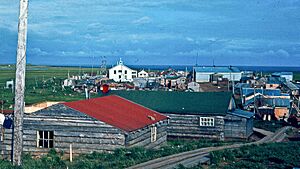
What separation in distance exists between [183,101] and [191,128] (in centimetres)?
252

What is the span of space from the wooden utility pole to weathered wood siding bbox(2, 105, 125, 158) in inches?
291

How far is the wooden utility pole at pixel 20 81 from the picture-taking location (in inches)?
649

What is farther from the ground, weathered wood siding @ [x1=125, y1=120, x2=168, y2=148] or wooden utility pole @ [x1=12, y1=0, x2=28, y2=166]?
wooden utility pole @ [x1=12, y1=0, x2=28, y2=166]

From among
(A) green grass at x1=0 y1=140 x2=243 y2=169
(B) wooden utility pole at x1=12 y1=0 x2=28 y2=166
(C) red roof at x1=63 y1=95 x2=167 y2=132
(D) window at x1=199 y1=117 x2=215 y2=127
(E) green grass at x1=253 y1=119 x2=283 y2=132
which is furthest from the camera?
(E) green grass at x1=253 y1=119 x2=283 y2=132

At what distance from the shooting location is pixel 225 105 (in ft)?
119

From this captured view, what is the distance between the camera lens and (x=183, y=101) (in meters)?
37.9

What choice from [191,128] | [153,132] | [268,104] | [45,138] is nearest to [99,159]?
[45,138]

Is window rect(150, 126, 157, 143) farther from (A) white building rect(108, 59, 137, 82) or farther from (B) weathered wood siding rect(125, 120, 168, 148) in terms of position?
(A) white building rect(108, 59, 137, 82)

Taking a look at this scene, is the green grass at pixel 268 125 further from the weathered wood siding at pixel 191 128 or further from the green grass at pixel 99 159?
the green grass at pixel 99 159

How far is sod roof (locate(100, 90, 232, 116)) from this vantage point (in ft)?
119

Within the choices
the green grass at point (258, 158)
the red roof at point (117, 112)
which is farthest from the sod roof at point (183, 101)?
the green grass at point (258, 158)

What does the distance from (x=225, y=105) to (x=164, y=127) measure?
21.0ft

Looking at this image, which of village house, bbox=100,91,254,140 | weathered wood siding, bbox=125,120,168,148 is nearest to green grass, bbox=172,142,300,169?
weathered wood siding, bbox=125,120,168,148

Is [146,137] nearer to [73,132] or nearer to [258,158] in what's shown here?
[73,132]
